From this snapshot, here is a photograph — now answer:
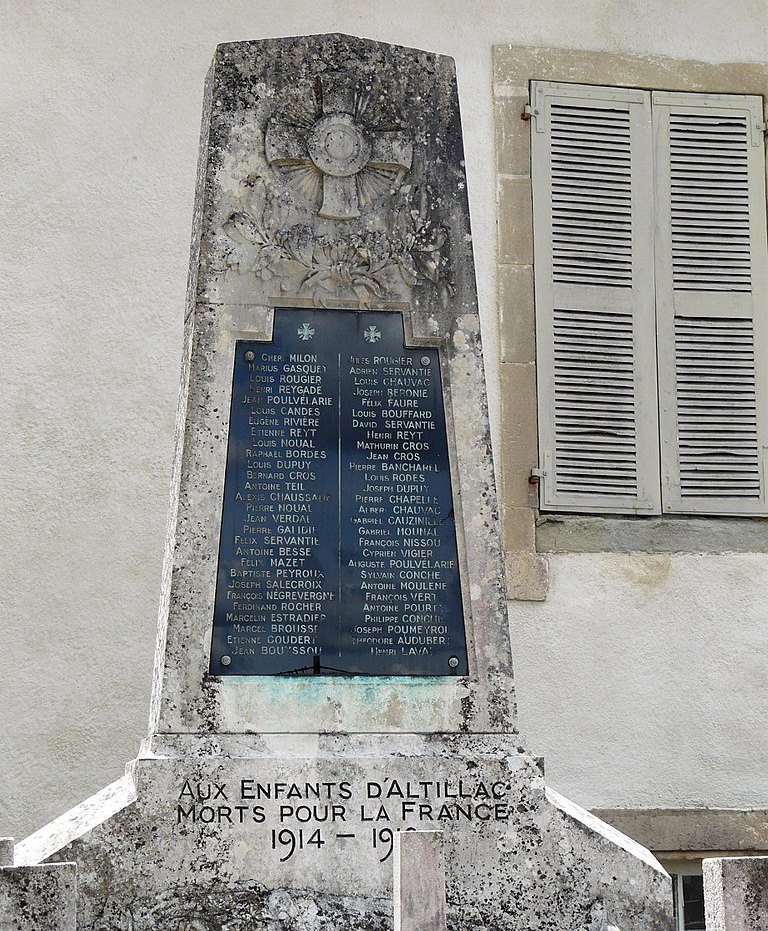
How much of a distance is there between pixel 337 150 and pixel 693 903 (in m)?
3.70

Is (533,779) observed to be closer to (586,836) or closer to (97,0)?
(586,836)

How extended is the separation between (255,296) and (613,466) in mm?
2635

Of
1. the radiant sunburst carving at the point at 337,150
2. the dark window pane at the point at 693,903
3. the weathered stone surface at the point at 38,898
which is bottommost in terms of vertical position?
the dark window pane at the point at 693,903

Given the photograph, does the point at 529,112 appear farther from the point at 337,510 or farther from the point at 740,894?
the point at 740,894

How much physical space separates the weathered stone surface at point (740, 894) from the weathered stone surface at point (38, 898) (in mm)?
1363

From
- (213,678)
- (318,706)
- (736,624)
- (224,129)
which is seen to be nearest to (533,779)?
(318,706)

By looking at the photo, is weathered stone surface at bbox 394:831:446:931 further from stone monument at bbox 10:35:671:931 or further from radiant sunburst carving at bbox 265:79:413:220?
radiant sunburst carving at bbox 265:79:413:220

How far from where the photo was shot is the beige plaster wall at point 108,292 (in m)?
6.60

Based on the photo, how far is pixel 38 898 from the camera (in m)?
3.25

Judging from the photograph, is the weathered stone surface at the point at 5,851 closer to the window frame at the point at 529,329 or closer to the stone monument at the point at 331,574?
the stone monument at the point at 331,574

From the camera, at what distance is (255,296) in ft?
16.2

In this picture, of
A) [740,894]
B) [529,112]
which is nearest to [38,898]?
[740,894]

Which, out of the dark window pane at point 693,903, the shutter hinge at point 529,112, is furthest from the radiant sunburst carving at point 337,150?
the dark window pane at point 693,903

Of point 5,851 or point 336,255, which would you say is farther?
point 336,255
